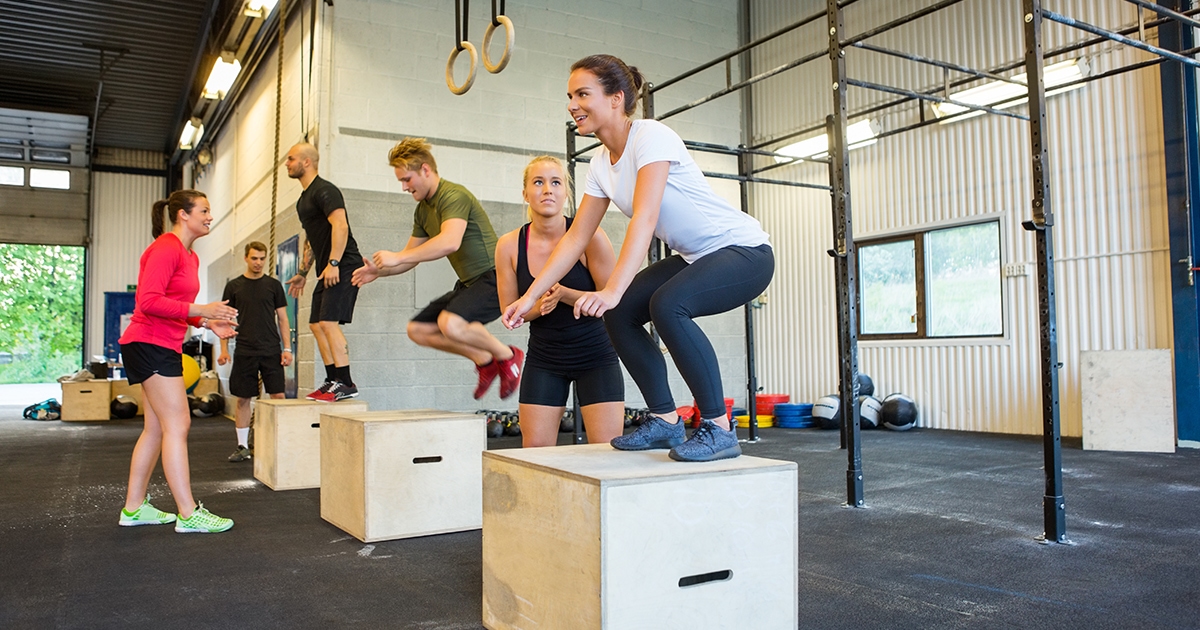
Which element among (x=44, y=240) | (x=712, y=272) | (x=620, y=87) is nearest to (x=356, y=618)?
(x=712, y=272)

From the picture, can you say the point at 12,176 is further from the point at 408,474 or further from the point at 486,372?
the point at 408,474

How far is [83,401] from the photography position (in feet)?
32.1

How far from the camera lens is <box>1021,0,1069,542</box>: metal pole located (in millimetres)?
3018

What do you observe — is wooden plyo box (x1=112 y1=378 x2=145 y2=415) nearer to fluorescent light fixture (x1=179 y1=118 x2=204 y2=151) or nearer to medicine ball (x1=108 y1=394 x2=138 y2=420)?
medicine ball (x1=108 y1=394 x2=138 y2=420)

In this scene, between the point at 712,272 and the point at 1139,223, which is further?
the point at 1139,223

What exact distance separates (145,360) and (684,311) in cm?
224

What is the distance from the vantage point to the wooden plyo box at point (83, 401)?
9.73 metres

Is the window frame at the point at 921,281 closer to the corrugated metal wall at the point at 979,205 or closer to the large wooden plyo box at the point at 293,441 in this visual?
the corrugated metal wall at the point at 979,205

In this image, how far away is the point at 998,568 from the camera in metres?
2.62

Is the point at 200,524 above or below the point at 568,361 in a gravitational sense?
below

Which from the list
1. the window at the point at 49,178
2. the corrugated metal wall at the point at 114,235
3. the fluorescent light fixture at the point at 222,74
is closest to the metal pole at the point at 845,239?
the fluorescent light fixture at the point at 222,74

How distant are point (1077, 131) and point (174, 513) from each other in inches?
268

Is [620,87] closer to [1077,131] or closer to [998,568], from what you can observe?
[998,568]

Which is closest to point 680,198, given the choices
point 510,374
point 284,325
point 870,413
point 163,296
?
point 510,374
